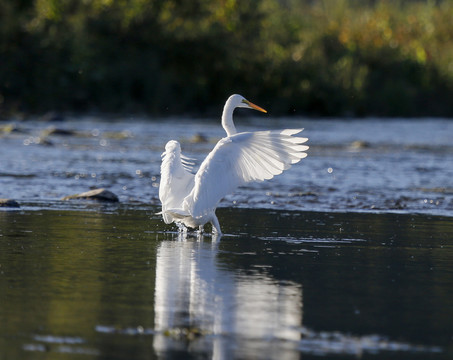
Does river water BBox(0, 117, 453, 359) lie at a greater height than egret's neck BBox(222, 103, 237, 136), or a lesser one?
lesser

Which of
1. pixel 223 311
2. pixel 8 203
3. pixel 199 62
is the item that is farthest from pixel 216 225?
pixel 199 62

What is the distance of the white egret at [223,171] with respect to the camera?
1007cm

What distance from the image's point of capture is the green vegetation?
3684 centimetres

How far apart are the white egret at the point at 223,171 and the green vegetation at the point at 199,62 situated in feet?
81.6

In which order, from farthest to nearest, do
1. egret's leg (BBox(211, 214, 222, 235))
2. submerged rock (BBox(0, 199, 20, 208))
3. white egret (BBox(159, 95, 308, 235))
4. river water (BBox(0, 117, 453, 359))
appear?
1. submerged rock (BBox(0, 199, 20, 208))
2. egret's leg (BBox(211, 214, 222, 235))
3. white egret (BBox(159, 95, 308, 235))
4. river water (BBox(0, 117, 453, 359))

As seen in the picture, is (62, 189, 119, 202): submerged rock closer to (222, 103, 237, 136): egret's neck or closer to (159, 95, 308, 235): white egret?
(222, 103, 237, 136): egret's neck

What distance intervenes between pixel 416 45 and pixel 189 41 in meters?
10.2

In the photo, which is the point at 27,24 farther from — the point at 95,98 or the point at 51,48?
the point at 95,98

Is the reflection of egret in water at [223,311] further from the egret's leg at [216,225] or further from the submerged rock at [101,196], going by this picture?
the submerged rock at [101,196]

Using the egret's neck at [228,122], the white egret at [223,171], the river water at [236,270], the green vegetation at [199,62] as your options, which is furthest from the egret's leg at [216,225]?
the green vegetation at [199,62]

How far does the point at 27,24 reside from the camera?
3762 cm

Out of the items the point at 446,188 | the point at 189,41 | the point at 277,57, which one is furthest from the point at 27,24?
the point at 446,188

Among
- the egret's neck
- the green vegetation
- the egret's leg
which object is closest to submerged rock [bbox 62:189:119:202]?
the egret's neck

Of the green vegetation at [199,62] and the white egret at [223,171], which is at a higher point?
the green vegetation at [199,62]
